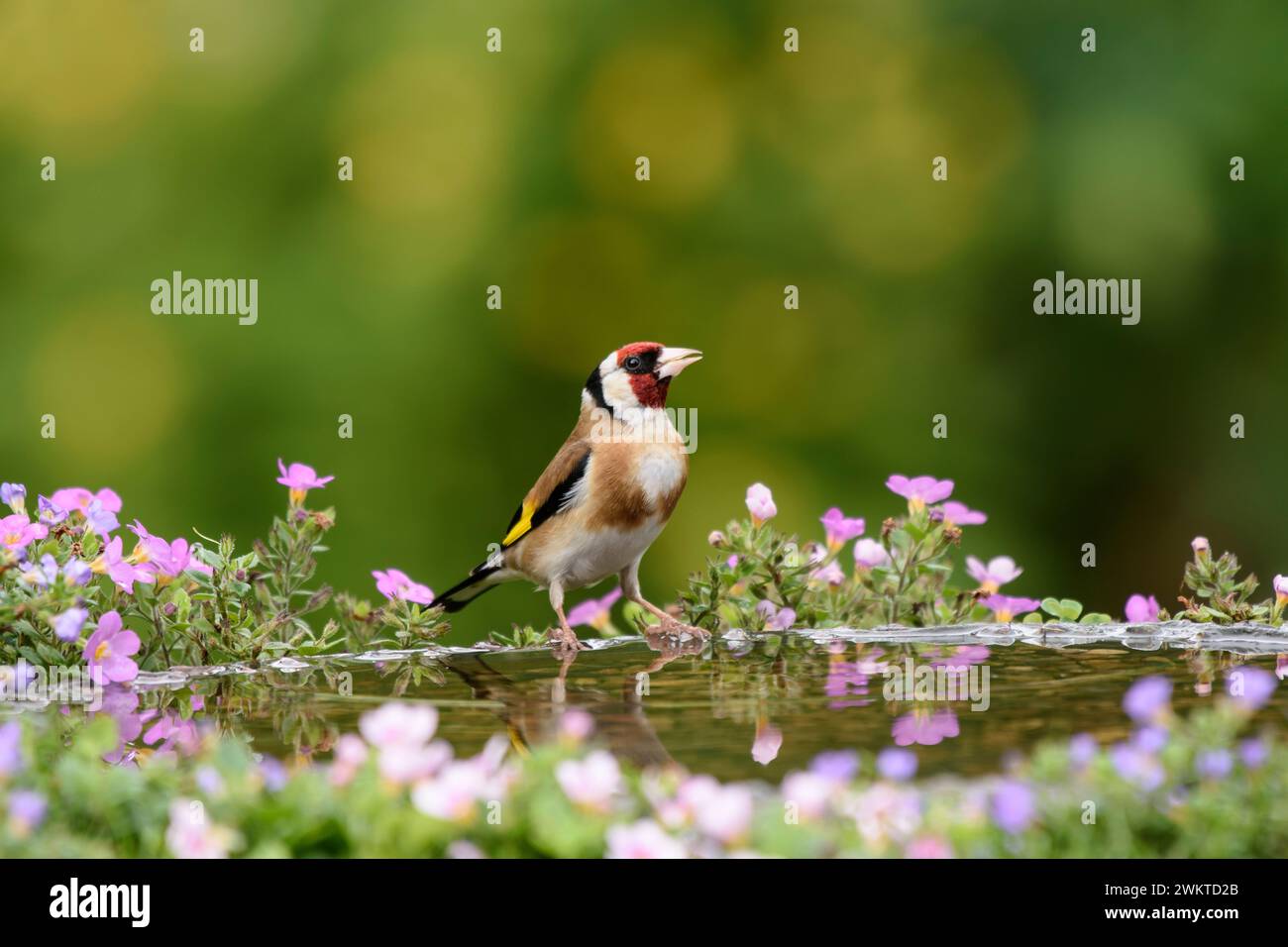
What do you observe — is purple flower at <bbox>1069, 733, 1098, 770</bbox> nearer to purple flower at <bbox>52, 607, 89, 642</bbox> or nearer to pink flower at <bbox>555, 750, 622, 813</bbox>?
pink flower at <bbox>555, 750, 622, 813</bbox>

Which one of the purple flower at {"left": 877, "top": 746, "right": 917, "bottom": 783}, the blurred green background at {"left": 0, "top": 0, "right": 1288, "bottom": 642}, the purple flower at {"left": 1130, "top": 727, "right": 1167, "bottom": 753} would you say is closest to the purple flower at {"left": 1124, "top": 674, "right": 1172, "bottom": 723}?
the purple flower at {"left": 1130, "top": 727, "right": 1167, "bottom": 753}

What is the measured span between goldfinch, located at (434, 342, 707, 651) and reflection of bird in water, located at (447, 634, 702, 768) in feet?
1.21

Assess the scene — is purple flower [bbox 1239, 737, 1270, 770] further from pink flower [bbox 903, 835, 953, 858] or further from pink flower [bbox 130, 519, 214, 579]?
pink flower [bbox 130, 519, 214, 579]

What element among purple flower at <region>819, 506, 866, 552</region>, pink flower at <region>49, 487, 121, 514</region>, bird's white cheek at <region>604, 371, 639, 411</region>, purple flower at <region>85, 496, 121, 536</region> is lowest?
purple flower at <region>819, 506, 866, 552</region>

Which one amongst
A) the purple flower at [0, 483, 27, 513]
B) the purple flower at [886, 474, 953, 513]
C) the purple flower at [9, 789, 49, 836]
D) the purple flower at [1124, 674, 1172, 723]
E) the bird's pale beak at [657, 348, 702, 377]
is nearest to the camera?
the purple flower at [9, 789, 49, 836]

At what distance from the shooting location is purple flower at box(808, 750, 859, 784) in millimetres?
2619

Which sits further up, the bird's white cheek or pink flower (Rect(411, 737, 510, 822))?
the bird's white cheek

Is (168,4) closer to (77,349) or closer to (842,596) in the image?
(77,349)

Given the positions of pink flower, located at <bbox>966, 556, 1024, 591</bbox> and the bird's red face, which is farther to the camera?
the bird's red face

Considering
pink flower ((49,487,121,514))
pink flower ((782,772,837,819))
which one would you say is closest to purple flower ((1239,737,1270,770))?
pink flower ((782,772,837,819))

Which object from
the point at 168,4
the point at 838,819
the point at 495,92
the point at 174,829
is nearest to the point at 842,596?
the point at 838,819

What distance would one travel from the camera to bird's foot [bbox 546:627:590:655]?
15.3ft

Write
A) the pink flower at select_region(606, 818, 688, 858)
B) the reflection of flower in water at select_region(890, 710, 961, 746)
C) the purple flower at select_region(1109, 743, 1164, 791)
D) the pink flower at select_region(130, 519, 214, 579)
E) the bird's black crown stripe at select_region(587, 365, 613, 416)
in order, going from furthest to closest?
the bird's black crown stripe at select_region(587, 365, 613, 416) → the pink flower at select_region(130, 519, 214, 579) → the reflection of flower in water at select_region(890, 710, 961, 746) → the purple flower at select_region(1109, 743, 1164, 791) → the pink flower at select_region(606, 818, 688, 858)

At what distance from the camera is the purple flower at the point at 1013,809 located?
242 cm
